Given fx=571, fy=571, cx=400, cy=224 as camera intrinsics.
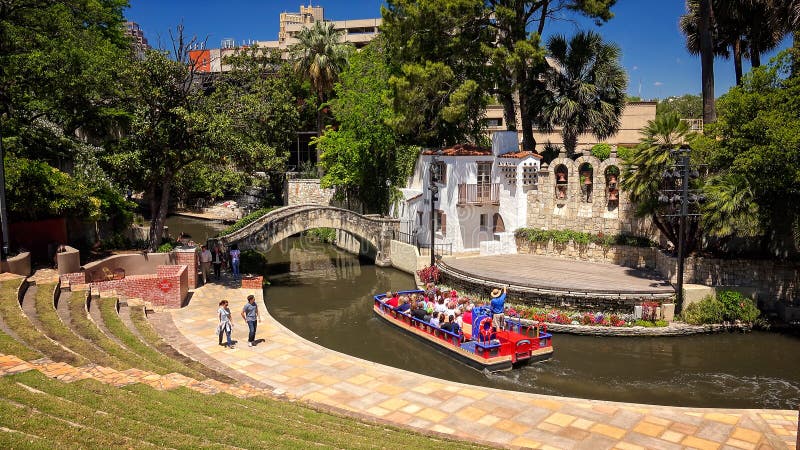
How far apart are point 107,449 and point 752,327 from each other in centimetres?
2307

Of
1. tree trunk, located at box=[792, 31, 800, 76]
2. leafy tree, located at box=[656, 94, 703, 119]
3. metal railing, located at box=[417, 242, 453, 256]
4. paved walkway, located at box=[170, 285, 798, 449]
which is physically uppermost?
leafy tree, located at box=[656, 94, 703, 119]

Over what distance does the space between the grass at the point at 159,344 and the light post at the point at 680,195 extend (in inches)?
682

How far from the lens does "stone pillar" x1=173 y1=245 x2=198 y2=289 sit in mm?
24812

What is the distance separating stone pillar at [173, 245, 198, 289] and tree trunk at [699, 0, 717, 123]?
25252 mm

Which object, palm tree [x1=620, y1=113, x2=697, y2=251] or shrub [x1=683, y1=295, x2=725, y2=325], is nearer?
shrub [x1=683, y1=295, x2=725, y2=325]

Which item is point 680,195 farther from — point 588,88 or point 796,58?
point 588,88

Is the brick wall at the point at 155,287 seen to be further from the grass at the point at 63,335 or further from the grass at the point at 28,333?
the grass at the point at 28,333

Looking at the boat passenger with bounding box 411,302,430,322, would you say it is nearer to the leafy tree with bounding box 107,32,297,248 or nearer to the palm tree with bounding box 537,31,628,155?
the leafy tree with bounding box 107,32,297,248

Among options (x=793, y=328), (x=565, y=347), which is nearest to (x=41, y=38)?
(x=565, y=347)

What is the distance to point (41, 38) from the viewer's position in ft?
76.7

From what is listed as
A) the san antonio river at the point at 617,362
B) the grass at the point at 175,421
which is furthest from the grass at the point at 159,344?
the san antonio river at the point at 617,362

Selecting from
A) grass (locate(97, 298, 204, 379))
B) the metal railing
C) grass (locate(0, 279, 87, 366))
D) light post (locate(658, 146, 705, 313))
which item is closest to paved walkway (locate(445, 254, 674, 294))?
light post (locate(658, 146, 705, 313))

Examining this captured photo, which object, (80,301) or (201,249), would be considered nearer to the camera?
(80,301)

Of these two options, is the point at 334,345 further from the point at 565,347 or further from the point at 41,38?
the point at 41,38
